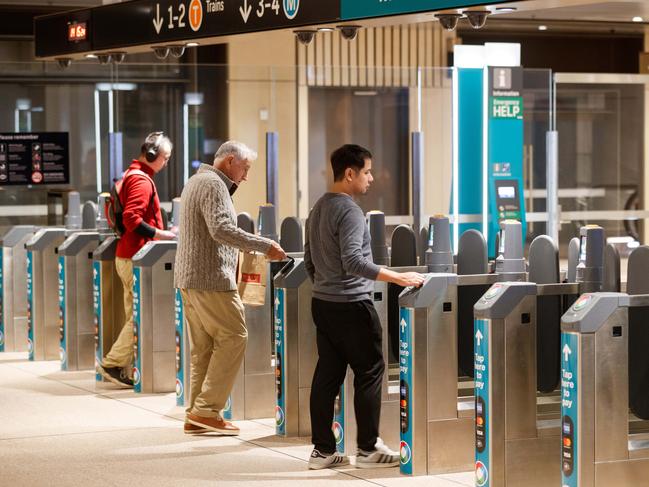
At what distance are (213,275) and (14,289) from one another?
13.3 feet

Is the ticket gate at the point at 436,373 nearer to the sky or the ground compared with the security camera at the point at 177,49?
nearer to the ground

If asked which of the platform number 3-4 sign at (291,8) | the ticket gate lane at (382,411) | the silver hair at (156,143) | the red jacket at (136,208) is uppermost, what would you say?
the platform number 3-4 sign at (291,8)

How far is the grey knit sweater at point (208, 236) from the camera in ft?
20.8

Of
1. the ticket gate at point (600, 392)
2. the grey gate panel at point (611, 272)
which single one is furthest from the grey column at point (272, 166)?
the ticket gate at point (600, 392)

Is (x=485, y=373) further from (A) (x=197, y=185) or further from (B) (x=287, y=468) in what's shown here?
(A) (x=197, y=185)

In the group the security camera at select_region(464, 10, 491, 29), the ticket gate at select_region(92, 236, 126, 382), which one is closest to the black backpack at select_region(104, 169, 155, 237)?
the ticket gate at select_region(92, 236, 126, 382)

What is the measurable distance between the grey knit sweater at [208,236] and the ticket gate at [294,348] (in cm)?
29

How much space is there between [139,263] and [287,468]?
2.29 metres

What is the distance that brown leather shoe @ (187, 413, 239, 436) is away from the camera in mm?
6582

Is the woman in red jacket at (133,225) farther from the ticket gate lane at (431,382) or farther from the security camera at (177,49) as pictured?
the ticket gate lane at (431,382)

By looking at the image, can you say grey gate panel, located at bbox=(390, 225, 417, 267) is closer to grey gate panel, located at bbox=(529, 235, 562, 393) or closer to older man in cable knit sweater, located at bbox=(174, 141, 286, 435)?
older man in cable knit sweater, located at bbox=(174, 141, 286, 435)

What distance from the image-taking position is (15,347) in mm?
10039

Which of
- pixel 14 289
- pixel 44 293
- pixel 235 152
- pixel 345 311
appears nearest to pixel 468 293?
pixel 345 311

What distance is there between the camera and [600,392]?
196 inches
